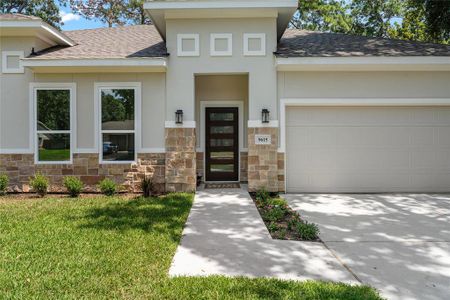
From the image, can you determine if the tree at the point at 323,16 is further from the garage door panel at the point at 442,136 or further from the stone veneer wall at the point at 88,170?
the stone veneer wall at the point at 88,170

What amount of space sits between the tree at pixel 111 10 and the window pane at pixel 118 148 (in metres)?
14.7

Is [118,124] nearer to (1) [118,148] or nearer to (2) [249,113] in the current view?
(1) [118,148]

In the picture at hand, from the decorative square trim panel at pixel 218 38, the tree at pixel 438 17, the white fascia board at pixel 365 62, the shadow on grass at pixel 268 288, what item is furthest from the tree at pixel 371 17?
the shadow on grass at pixel 268 288

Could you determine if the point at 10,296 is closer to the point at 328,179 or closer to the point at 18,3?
the point at 328,179

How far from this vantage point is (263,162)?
823 centimetres

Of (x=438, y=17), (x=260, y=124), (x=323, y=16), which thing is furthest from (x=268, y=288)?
(x=323, y=16)

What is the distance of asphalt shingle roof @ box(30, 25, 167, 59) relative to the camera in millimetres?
8397

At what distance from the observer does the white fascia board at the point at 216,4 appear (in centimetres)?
782

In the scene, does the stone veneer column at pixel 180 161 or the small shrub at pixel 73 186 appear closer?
the small shrub at pixel 73 186

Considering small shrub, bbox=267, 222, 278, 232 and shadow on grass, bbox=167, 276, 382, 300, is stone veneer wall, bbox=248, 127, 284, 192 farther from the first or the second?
shadow on grass, bbox=167, 276, 382, 300

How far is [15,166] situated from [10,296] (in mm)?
6640

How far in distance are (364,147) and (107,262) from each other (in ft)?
23.1

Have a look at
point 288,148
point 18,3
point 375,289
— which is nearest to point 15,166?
point 288,148

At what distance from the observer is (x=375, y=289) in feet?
10.3
